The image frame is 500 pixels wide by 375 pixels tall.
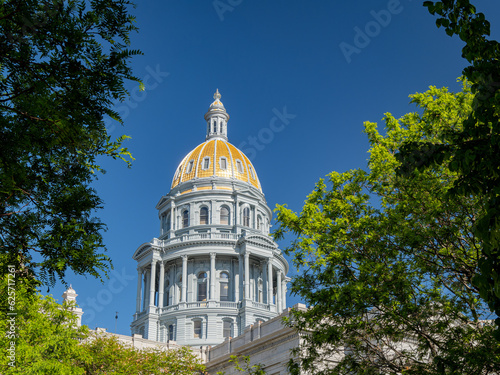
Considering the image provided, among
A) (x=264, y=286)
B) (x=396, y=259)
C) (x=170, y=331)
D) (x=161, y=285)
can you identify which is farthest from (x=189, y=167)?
(x=396, y=259)

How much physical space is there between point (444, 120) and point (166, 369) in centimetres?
2836

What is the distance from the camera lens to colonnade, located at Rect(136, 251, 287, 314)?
73.3 meters

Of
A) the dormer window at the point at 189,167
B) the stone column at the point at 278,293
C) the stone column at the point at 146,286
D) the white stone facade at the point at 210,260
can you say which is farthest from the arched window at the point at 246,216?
the stone column at the point at 146,286

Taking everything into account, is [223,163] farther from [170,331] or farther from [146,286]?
[170,331]

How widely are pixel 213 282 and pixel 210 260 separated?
148 inches

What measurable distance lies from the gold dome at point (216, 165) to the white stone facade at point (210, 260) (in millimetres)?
155

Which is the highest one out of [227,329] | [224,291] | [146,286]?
[146,286]

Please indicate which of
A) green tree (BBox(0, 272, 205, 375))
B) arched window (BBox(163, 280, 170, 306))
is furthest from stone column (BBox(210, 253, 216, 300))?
green tree (BBox(0, 272, 205, 375))

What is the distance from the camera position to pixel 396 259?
67.5ft

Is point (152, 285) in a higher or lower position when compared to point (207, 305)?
higher

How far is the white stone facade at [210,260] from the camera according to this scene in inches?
2800

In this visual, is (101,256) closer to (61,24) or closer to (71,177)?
(71,177)

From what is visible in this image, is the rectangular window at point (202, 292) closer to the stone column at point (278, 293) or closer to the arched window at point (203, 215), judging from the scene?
the arched window at point (203, 215)

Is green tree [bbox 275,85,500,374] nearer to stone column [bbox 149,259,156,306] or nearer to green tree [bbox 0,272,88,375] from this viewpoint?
green tree [bbox 0,272,88,375]
